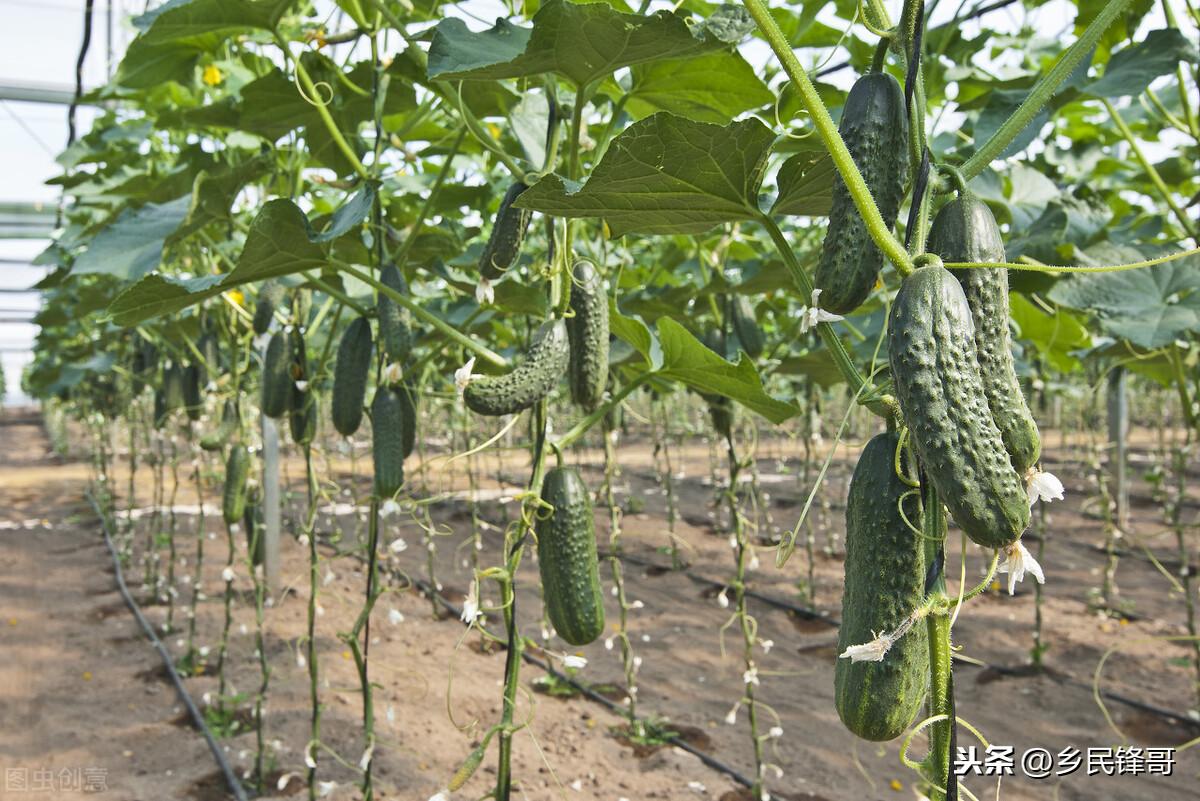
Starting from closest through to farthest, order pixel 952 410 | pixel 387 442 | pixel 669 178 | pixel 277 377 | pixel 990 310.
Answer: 1. pixel 952 410
2. pixel 990 310
3. pixel 669 178
4. pixel 387 442
5. pixel 277 377

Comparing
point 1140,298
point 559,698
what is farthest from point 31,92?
point 1140,298

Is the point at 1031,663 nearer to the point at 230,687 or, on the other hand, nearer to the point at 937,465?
the point at 230,687

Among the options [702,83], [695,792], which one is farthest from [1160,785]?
[702,83]

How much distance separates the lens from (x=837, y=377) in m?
2.97

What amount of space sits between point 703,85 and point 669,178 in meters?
0.75

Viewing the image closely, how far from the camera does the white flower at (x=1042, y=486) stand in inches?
33.2

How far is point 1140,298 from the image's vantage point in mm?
2469

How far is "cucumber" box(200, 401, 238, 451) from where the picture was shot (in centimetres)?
337

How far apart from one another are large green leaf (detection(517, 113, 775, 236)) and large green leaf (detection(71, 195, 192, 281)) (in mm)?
1335

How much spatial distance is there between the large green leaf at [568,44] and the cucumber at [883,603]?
0.76 m

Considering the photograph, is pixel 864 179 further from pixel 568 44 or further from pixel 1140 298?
pixel 1140 298

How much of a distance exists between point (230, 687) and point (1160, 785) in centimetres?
410

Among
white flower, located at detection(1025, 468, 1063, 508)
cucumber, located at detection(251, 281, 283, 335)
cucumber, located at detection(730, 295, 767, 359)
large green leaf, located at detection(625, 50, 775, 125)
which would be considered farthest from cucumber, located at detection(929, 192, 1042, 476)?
cucumber, located at detection(251, 281, 283, 335)

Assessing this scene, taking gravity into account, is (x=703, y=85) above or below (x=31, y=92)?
below
